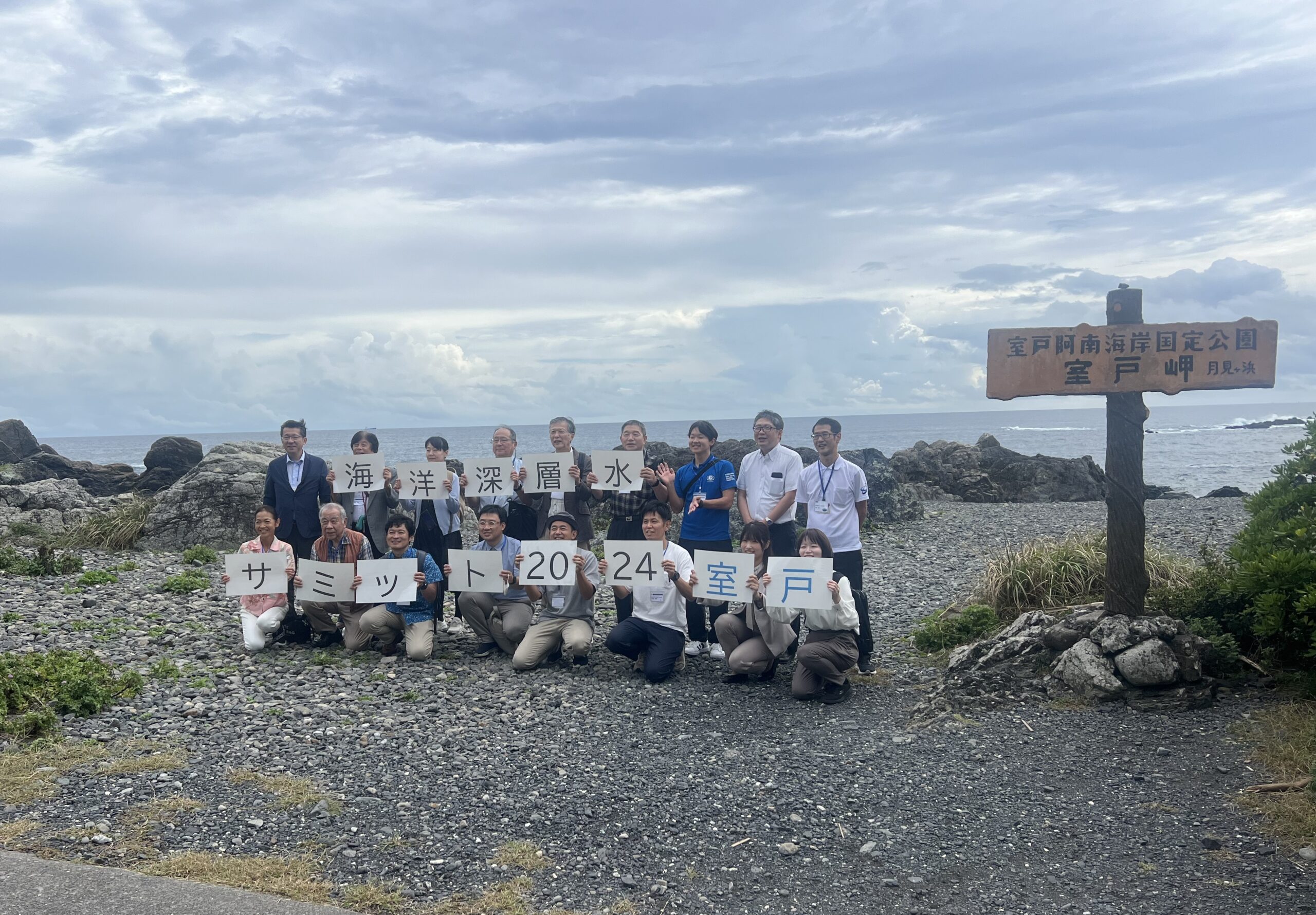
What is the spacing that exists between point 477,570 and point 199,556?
7.52 m

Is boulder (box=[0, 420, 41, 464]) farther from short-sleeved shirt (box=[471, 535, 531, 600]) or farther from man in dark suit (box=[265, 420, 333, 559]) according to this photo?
short-sleeved shirt (box=[471, 535, 531, 600])

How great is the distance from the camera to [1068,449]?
229 feet

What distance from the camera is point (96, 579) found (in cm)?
1216

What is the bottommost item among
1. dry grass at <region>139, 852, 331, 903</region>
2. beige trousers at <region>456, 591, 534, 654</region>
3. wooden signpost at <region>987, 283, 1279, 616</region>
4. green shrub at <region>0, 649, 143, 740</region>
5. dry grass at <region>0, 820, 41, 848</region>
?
dry grass at <region>139, 852, 331, 903</region>

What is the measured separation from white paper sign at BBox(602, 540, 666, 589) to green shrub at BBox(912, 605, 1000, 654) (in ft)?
8.89

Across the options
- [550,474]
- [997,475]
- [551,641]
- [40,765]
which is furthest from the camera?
[997,475]

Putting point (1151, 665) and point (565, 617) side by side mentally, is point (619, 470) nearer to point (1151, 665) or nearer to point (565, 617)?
point (565, 617)

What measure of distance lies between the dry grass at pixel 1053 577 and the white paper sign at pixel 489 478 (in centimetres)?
497

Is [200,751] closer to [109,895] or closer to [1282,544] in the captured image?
[109,895]

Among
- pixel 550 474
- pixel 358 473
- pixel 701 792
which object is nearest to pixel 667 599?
pixel 550 474

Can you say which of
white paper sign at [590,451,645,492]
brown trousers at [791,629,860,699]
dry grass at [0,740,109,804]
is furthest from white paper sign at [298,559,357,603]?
brown trousers at [791,629,860,699]

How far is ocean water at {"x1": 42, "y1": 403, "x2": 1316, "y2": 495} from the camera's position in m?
47.3

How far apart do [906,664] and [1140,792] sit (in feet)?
10.8

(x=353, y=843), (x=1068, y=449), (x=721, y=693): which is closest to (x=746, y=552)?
(x=721, y=693)
